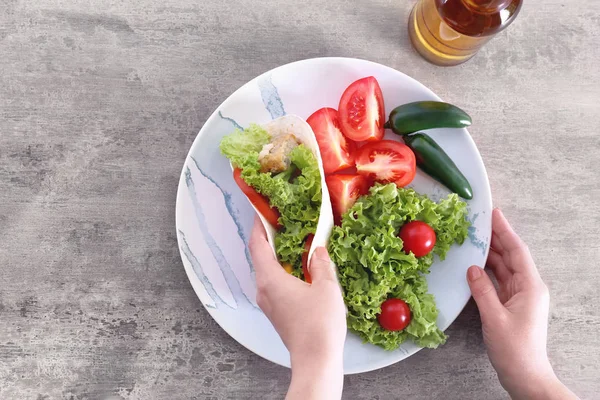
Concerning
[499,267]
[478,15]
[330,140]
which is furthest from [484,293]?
[478,15]

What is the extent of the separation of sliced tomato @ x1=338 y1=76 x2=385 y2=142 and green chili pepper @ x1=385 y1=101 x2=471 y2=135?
0.09 metres

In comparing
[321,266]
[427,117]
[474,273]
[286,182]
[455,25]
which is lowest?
[474,273]

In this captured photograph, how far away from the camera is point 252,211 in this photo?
1.95 metres

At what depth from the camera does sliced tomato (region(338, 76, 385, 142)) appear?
1.82m

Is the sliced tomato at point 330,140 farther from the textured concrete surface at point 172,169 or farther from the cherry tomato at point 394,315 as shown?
the cherry tomato at point 394,315

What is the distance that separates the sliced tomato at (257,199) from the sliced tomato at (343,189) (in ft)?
0.73

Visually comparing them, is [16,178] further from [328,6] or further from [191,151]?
[328,6]

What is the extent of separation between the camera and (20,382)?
79.7 inches

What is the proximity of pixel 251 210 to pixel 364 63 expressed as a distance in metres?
0.71

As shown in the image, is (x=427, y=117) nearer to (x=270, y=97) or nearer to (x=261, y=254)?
(x=270, y=97)

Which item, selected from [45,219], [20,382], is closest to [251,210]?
[45,219]

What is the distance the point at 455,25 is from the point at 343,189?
0.74 metres

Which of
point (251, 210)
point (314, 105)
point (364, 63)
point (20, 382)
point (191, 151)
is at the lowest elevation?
point (20, 382)

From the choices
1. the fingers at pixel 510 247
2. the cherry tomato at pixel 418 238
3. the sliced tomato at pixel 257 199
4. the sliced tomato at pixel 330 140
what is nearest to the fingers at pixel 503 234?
the fingers at pixel 510 247
